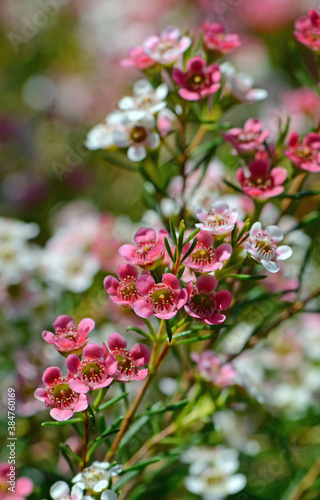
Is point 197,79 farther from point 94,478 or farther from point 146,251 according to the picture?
point 94,478

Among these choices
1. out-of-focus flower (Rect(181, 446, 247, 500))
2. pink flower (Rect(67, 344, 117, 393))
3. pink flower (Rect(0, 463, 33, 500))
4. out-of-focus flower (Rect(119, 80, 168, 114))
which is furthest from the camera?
out-of-focus flower (Rect(181, 446, 247, 500))

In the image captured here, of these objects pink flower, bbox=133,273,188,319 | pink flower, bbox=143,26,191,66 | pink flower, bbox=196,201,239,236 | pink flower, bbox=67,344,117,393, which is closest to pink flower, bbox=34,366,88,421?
pink flower, bbox=67,344,117,393

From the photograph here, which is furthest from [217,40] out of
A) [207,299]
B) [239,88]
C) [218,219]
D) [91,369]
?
[91,369]

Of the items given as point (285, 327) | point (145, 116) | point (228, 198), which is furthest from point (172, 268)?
point (285, 327)

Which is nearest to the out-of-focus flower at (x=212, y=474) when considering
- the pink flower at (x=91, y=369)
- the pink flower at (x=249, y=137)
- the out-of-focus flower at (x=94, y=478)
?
the out-of-focus flower at (x=94, y=478)

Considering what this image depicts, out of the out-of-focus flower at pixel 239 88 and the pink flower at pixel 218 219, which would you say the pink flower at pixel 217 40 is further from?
the pink flower at pixel 218 219

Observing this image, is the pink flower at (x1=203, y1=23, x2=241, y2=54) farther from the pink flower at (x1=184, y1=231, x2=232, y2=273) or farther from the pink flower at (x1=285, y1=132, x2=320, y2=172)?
the pink flower at (x1=184, y1=231, x2=232, y2=273)
